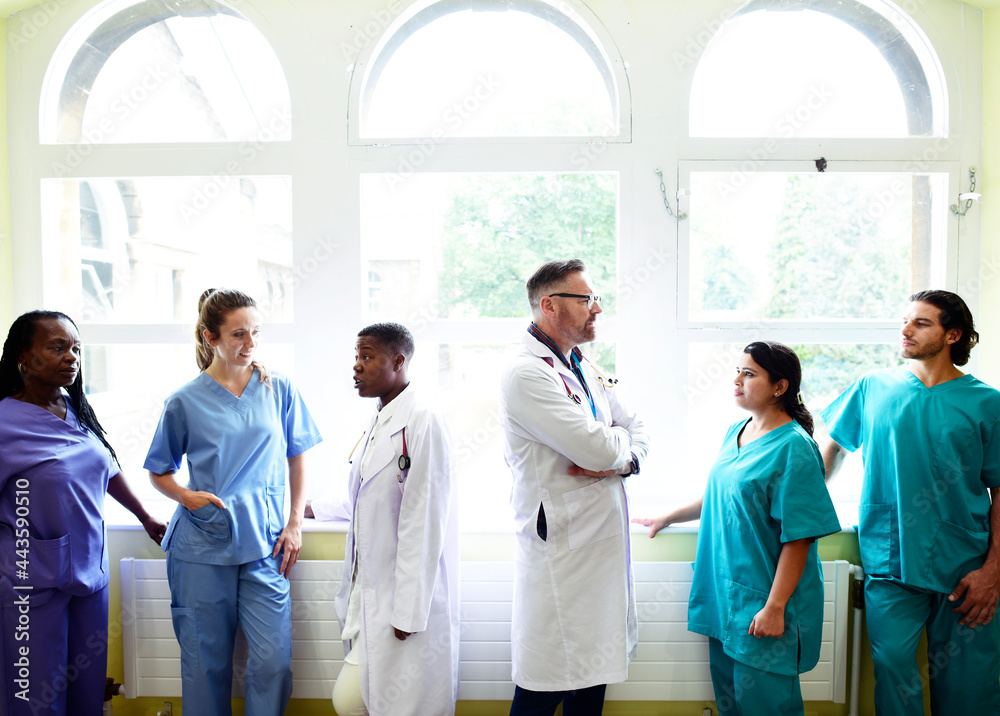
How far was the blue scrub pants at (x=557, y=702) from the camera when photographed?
6.02 feet

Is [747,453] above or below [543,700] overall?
above

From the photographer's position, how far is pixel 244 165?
2.45m

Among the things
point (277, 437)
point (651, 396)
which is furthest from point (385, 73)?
point (651, 396)

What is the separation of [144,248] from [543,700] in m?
2.43

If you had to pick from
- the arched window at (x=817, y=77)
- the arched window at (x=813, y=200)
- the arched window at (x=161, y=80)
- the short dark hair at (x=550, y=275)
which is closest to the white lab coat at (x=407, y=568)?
the short dark hair at (x=550, y=275)

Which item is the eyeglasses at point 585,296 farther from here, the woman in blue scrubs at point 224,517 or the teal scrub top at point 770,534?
the woman in blue scrubs at point 224,517

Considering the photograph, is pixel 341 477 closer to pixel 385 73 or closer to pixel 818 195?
pixel 385 73

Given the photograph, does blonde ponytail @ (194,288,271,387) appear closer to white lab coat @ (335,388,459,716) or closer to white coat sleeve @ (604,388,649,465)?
white lab coat @ (335,388,459,716)

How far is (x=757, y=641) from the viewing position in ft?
5.83

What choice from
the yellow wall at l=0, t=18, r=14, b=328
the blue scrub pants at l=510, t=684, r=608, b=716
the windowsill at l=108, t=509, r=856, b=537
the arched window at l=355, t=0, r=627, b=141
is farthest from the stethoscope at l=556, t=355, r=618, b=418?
the yellow wall at l=0, t=18, r=14, b=328

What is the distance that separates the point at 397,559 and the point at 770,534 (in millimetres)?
1108

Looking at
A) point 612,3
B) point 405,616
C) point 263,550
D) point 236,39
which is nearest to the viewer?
point 405,616

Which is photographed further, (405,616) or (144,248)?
(144,248)

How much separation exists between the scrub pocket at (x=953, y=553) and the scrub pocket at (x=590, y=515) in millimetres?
1025
